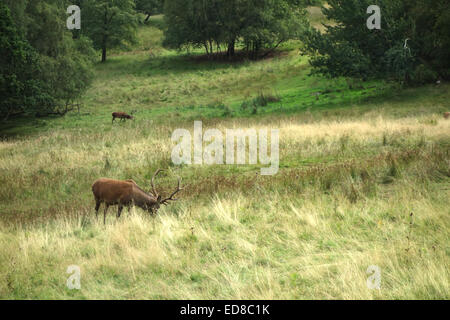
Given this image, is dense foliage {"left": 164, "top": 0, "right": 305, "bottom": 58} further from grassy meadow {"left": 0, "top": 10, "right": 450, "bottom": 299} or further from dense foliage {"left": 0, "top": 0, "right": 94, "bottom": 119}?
grassy meadow {"left": 0, "top": 10, "right": 450, "bottom": 299}

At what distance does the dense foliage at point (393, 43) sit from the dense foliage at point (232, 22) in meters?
20.1

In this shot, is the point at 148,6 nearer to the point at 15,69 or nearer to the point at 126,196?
the point at 15,69

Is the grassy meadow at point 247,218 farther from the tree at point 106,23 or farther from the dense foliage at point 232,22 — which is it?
the tree at point 106,23

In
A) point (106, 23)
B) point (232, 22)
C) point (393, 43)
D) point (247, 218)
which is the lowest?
point (247, 218)

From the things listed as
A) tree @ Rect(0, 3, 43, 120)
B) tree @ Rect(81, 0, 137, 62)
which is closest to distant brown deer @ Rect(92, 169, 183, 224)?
tree @ Rect(0, 3, 43, 120)

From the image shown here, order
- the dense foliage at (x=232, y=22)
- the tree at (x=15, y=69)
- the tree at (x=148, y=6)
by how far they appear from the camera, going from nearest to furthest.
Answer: the tree at (x=15, y=69) → the dense foliage at (x=232, y=22) → the tree at (x=148, y=6)

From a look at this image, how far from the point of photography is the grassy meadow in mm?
5875

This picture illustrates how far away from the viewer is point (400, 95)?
26.9 m

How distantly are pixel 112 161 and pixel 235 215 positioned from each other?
26.9 ft

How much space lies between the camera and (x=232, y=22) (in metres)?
49.4

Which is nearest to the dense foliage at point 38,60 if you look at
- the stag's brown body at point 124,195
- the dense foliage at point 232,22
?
the dense foliage at point 232,22

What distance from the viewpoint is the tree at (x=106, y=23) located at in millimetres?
56062

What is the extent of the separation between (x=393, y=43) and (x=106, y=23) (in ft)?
134

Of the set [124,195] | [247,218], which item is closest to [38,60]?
[124,195]
